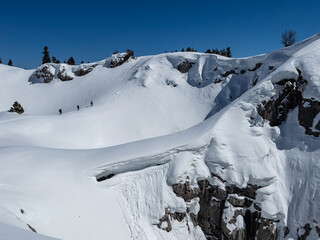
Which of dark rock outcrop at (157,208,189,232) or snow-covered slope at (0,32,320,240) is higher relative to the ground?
snow-covered slope at (0,32,320,240)

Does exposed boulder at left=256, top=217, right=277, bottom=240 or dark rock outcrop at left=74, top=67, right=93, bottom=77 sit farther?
dark rock outcrop at left=74, top=67, right=93, bottom=77

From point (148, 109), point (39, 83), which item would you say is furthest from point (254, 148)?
point (39, 83)

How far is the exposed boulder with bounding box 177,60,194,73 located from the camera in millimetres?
35156

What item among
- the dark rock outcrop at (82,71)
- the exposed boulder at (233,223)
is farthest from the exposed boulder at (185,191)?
the dark rock outcrop at (82,71)

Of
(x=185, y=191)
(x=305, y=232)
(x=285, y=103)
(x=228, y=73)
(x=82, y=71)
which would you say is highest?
(x=82, y=71)

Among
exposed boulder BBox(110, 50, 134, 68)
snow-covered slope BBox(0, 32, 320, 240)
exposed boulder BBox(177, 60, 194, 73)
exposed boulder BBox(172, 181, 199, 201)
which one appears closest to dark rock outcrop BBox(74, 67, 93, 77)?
exposed boulder BBox(110, 50, 134, 68)

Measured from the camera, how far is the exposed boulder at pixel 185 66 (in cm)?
3516

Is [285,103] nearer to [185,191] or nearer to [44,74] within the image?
[185,191]

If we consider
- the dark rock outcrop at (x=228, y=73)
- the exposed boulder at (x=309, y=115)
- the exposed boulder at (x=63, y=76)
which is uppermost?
the exposed boulder at (x=63, y=76)

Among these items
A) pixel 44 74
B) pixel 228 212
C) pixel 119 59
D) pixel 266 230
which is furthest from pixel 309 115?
pixel 44 74

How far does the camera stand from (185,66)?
116ft

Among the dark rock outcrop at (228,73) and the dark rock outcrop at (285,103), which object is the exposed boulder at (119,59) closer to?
the dark rock outcrop at (228,73)

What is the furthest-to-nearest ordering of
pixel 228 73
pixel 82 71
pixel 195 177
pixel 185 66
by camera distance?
pixel 82 71, pixel 185 66, pixel 228 73, pixel 195 177

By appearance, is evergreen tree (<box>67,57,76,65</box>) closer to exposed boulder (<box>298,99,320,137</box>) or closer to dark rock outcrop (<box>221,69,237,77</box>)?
dark rock outcrop (<box>221,69,237,77</box>)
